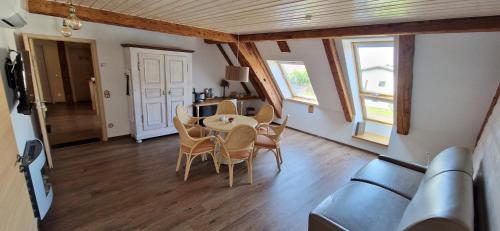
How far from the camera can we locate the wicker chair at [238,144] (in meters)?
2.93

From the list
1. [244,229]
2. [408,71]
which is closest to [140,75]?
[244,229]

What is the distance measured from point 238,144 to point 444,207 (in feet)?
7.14

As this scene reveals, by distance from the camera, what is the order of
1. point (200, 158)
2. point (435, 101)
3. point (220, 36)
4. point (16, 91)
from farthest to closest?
point (220, 36), point (200, 158), point (435, 101), point (16, 91)

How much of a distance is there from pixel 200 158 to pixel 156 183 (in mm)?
960

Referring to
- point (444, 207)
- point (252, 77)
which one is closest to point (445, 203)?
point (444, 207)

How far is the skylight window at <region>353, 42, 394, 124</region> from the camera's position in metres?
3.71

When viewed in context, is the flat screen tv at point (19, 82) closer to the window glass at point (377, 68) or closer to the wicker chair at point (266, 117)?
the wicker chair at point (266, 117)

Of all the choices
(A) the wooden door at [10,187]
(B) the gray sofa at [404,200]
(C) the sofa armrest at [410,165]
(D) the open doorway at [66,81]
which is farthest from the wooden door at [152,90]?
(C) the sofa armrest at [410,165]

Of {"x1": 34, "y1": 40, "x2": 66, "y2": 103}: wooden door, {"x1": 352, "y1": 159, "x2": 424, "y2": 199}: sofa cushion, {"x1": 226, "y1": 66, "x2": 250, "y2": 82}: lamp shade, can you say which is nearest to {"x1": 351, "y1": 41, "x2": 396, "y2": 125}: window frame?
{"x1": 352, "y1": 159, "x2": 424, "y2": 199}: sofa cushion

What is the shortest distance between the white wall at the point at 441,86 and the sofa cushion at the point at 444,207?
1740mm

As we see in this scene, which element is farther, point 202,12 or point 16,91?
point 202,12

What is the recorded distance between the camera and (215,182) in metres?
3.18

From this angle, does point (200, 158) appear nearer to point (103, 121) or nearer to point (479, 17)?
point (103, 121)

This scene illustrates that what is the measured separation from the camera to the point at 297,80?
5.77 meters
